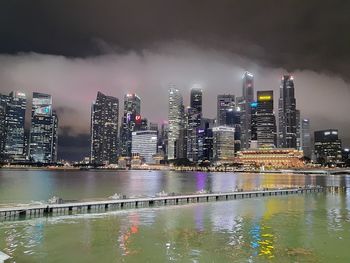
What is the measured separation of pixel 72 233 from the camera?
36969 mm

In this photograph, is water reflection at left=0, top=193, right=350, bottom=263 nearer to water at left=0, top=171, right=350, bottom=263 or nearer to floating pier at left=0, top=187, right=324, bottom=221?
water at left=0, top=171, right=350, bottom=263

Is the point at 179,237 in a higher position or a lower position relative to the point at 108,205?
lower

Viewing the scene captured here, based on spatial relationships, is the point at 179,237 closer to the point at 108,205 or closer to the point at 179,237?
the point at 179,237

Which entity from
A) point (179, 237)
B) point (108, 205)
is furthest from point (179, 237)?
point (108, 205)

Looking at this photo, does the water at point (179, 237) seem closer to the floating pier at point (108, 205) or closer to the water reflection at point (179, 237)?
the water reflection at point (179, 237)

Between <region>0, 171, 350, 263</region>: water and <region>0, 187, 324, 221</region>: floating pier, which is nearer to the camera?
<region>0, 171, 350, 263</region>: water

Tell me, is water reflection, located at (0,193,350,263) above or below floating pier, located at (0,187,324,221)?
below

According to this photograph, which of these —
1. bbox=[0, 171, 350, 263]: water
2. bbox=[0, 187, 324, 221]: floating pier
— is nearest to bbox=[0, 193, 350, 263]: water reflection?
bbox=[0, 171, 350, 263]: water

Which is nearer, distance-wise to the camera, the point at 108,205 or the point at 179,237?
the point at 179,237

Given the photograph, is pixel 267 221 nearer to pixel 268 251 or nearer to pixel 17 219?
pixel 268 251

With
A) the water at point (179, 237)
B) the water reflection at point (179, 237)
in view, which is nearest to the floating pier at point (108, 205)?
the water at point (179, 237)

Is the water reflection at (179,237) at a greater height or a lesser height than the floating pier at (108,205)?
lesser

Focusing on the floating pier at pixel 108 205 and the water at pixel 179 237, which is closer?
the water at pixel 179 237

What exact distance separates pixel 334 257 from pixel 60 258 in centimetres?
2117
